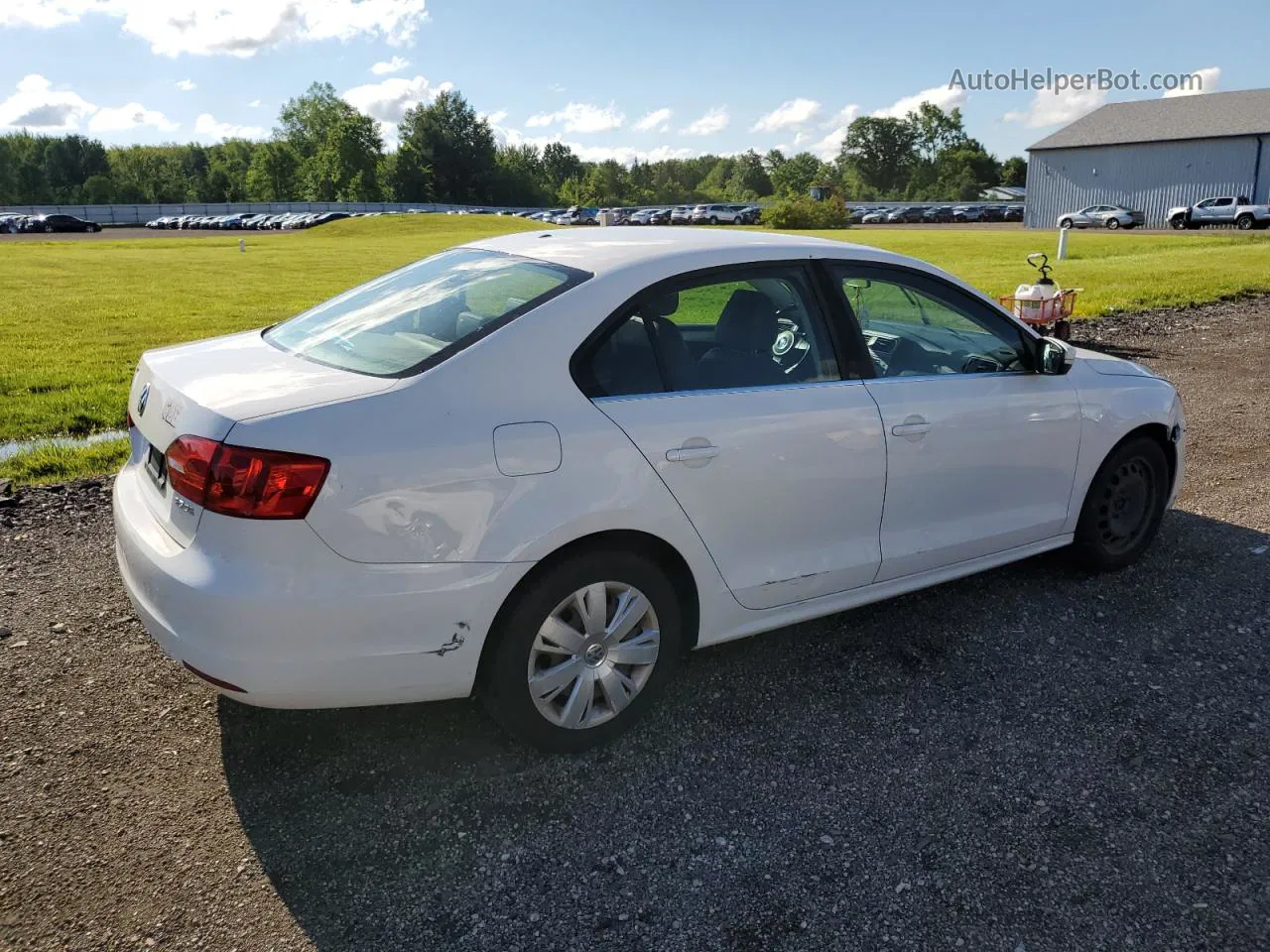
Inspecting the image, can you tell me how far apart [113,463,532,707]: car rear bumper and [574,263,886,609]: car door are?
2.25 feet

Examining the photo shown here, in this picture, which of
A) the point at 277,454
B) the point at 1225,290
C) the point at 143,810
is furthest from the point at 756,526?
the point at 1225,290

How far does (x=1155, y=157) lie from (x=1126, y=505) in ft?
212

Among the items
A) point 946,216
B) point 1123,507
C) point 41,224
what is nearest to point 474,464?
point 1123,507

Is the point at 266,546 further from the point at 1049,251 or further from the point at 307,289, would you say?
the point at 1049,251

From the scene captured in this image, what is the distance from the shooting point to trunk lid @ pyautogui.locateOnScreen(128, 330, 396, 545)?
9.38ft

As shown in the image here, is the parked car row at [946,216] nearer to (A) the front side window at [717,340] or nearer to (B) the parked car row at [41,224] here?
(B) the parked car row at [41,224]

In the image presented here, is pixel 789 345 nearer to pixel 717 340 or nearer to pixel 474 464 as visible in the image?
pixel 717 340

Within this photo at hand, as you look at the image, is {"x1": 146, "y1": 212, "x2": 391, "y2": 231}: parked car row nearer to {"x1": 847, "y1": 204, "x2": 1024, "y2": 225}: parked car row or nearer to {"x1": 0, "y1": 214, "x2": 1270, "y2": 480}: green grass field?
{"x1": 0, "y1": 214, "x2": 1270, "y2": 480}: green grass field

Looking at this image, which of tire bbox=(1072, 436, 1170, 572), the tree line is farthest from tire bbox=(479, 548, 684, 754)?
the tree line

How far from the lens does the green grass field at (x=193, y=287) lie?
943 centimetres

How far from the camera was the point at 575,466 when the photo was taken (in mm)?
3014

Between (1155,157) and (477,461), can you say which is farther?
(1155,157)

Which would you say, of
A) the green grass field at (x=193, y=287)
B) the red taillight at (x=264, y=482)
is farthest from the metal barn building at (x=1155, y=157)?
the red taillight at (x=264, y=482)

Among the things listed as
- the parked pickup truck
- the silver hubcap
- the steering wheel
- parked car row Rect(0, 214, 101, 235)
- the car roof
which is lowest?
the silver hubcap
